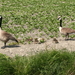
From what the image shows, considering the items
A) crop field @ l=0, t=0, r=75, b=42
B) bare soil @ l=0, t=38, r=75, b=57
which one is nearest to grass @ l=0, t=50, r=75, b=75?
bare soil @ l=0, t=38, r=75, b=57

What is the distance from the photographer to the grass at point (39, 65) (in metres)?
7.74

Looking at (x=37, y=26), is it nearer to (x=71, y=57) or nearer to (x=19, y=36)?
(x=19, y=36)

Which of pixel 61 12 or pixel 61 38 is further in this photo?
pixel 61 12

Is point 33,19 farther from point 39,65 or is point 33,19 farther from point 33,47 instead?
point 39,65

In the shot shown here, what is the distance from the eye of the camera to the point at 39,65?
26.4 feet

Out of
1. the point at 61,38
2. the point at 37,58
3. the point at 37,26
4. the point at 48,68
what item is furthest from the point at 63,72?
the point at 37,26

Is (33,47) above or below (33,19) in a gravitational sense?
below

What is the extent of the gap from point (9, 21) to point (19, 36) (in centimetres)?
317

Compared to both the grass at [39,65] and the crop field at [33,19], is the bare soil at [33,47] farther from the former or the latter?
the grass at [39,65]

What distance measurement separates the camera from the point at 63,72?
7.81m

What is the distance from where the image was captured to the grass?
774 centimetres

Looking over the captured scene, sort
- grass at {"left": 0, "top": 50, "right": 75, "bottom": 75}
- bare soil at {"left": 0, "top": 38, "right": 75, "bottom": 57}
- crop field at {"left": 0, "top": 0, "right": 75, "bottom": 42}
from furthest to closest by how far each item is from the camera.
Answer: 1. crop field at {"left": 0, "top": 0, "right": 75, "bottom": 42}
2. bare soil at {"left": 0, "top": 38, "right": 75, "bottom": 57}
3. grass at {"left": 0, "top": 50, "right": 75, "bottom": 75}

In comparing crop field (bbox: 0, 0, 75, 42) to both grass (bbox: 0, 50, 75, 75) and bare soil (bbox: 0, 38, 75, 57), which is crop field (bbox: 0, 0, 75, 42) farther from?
grass (bbox: 0, 50, 75, 75)

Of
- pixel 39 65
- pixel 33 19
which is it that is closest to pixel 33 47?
pixel 39 65
